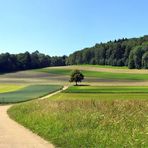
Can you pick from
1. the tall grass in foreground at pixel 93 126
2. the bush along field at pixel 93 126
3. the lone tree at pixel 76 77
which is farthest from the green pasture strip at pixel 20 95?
the lone tree at pixel 76 77

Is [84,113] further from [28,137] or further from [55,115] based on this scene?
[28,137]

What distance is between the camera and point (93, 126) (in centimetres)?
2023

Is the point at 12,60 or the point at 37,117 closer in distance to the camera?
the point at 37,117

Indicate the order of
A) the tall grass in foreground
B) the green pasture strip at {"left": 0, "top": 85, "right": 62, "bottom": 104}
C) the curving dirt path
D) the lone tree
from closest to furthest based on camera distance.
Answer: the tall grass in foreground, the curving dirt path, the green pasture strip at {"left": 0, "top": 85, "right": 62, "bottom": 104}, the lone tree

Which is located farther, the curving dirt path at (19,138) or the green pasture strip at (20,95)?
the green pasture strip at (20,95)

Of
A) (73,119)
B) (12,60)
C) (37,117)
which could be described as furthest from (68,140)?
(12,60)

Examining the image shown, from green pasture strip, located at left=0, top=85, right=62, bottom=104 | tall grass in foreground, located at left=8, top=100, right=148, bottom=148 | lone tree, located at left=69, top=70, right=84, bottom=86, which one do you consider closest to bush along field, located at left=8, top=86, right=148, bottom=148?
tall grass in foreground, located at left=8, top=100, right=148, bottom=148

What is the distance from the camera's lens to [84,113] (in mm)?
23922

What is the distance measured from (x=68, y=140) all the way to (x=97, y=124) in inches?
105

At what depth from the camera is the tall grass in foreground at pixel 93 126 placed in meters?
16.8

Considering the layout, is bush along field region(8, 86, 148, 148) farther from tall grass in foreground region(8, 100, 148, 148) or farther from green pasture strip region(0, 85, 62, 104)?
green pasture strip region(0, 85, 62, 104)

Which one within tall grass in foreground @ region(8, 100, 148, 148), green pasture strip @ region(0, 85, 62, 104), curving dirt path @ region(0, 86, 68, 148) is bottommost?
green pasture strip @ region(0, 85, 62, 104)

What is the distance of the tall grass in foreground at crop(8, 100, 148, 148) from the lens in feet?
55.2

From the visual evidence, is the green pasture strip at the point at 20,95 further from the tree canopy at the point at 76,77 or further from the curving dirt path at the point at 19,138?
the tree canopy at the point at 76,77
